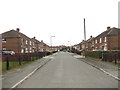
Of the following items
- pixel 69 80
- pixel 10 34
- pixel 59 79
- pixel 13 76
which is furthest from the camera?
pixel 10 34

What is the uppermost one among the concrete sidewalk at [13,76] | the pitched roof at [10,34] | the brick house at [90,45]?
the pitched roof at [10,34]

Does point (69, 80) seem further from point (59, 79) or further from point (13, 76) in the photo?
point (13, 76)

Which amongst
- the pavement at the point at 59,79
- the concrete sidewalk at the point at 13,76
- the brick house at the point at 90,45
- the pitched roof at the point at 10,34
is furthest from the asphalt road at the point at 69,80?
the brick house at the point at 90,45

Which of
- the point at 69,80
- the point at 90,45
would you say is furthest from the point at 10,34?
the point at 69,80

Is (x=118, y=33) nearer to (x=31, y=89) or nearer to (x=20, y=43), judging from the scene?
(x=20, y=43)

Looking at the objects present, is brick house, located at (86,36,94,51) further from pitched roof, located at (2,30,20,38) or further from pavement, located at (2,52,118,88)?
pavement, located at (2,52,118,88)

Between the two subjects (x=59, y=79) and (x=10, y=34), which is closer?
(x=59, y=79)

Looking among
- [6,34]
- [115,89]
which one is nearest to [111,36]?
[6,34]

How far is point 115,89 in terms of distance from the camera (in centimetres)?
721

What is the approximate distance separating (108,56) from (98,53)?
6.89 metres

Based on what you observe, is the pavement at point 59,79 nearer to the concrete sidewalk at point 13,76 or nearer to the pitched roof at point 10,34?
the concrete sidewalk at point 13,76

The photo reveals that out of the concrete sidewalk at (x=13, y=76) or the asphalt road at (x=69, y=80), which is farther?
the concrete sidewalk at (x=13, y=76)

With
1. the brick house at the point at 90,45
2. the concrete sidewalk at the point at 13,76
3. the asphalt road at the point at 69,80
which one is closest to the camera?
the asphalt road at the point at 69,80

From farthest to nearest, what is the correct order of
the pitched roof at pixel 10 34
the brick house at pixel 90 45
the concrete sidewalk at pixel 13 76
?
1. the brick house at pixel 90 45
2. the pitched roof at pixel 10 34
3. the concrete sidewalk at pixel 13 76
